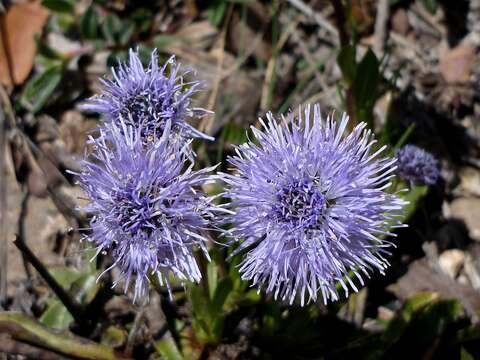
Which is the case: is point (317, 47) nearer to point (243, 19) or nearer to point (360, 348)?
point (243, 19)

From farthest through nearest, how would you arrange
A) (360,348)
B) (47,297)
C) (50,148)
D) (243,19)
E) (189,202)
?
(243,19) < (50,148) < (47,297) < (360,348) < (189,202)

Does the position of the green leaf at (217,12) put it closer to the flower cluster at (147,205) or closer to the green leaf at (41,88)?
the green leaf at (41,88)

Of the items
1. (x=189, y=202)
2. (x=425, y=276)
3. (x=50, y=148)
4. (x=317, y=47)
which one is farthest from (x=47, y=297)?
(x=317, y=47)

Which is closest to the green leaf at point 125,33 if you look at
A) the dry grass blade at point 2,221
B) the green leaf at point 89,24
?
the green leaf at point 89,24

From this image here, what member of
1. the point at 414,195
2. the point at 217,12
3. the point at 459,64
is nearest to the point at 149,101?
the point at 414,195

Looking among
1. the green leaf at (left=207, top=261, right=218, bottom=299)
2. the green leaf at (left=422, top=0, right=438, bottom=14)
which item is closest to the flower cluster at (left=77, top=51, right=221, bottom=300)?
the green leaf at (left=207, top=261, right=218, bottom=299)
